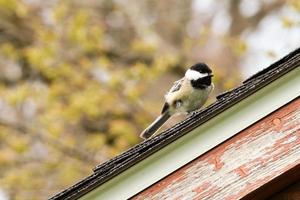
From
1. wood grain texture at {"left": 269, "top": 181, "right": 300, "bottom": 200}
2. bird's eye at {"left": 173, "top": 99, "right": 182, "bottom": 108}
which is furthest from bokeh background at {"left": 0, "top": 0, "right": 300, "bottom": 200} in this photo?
wood grain texture at {"left": 269, "top": 181, "right": 300, "bottom": 200}

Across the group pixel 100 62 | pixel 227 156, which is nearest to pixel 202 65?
pixel 227 156

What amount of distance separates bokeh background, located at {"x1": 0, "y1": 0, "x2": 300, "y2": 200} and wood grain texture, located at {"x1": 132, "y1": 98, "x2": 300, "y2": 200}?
24.8 feet

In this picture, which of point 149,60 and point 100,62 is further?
point 149,60

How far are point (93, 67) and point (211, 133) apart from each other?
10266 millimetres

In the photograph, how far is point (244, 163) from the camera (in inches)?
115

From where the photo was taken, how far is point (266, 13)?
13.9 meters

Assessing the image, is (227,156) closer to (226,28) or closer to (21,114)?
(21,114)

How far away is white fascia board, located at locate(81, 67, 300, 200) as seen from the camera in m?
2.86

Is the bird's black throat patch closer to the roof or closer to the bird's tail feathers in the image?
the bird's tail feathers

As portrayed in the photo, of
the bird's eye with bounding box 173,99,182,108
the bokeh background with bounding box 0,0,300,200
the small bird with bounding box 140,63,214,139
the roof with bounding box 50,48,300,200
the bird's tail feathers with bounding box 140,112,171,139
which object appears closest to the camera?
the roof with bounding box 50,48,300,200

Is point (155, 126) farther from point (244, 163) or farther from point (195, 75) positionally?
point (244, 163)

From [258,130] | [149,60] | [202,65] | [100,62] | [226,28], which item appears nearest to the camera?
[258,130]

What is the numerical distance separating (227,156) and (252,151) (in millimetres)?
83

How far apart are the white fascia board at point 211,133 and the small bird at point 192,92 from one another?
2.55 metres
